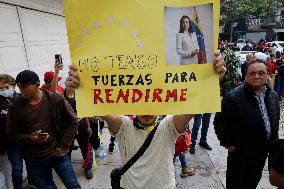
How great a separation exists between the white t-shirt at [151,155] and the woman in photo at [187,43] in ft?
1.86

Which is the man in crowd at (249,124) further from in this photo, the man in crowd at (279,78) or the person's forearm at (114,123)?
the man in crowd at (279,78)

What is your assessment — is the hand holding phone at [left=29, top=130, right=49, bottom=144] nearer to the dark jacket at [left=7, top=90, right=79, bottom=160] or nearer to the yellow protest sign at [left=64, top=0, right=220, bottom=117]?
the dark jacket at [left=7, top=90, right=79, bottom=160]

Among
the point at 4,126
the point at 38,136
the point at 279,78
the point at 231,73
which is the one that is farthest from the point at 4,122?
the point at 231,73

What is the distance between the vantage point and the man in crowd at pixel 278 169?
7.05ft

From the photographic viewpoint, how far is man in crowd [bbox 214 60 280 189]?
3.15 m

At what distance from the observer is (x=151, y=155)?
7.35ft

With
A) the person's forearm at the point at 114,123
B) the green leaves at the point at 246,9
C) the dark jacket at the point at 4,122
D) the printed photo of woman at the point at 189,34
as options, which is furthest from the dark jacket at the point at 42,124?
the green leaves at the point at 246,9

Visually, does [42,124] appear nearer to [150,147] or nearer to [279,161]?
[150,147]

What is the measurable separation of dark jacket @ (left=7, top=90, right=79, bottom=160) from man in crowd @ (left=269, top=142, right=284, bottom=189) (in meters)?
2.10

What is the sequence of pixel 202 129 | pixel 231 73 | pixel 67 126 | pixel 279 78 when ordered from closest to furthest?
pixel 67 126 < pixel 202 129 < pixel 279 78 < pixel 231 73

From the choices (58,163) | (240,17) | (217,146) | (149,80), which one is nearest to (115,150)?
(217,146)

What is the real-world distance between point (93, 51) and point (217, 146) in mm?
4590

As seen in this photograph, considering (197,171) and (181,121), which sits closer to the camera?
(181,121)

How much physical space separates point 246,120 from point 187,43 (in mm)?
1617
